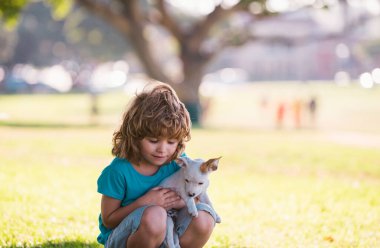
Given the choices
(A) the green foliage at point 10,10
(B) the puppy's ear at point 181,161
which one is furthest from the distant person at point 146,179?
(A) the green foliage at point 10,10

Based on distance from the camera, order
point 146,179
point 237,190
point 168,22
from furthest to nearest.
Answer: point 168,22
point 237,190
point 146,179

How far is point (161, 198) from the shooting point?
3969 millimetres

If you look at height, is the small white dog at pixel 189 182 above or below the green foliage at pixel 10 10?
below

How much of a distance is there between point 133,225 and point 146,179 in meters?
0.34

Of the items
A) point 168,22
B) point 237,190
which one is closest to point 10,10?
point 168,22

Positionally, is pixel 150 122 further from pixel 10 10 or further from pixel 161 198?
pixel 10 10

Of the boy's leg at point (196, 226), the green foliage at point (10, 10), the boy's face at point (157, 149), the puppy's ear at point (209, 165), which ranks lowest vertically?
the boy's leg at point (196, 226)

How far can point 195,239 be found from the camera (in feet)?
13.3

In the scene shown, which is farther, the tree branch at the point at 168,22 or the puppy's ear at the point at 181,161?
the tree branch at the point at 168,22

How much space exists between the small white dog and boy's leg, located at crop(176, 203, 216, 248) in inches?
2.3

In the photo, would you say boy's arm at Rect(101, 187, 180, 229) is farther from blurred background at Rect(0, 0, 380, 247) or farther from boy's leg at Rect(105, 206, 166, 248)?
blurred background at Rect(0, 0, 380, 247)

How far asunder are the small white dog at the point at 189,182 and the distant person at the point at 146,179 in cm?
6

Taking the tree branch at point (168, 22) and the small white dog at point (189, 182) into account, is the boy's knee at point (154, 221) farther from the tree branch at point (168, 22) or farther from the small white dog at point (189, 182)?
the tree branch at point (168, 22)

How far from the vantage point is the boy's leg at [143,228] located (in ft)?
12.5
